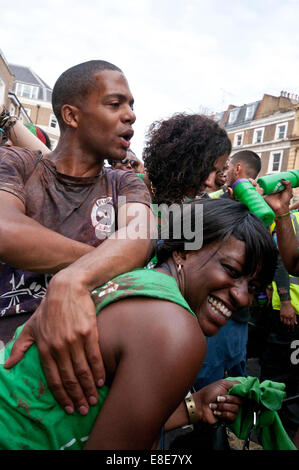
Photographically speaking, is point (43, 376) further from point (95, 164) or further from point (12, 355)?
point (95, 164)

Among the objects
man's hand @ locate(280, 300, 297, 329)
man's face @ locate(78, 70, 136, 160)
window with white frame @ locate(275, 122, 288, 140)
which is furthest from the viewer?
window with white frame @ locate(275, 122, 288, 140)

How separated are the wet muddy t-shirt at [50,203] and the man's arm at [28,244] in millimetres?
122

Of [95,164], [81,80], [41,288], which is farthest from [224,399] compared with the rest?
[81,80]

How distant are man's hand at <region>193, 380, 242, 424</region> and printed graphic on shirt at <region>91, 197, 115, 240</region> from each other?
3.02 ft

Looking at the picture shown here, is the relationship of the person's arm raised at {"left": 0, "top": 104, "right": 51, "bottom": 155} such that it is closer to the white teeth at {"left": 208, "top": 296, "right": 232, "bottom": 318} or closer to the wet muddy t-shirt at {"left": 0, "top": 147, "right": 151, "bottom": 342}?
the wet muddy t-shirt at {"left": 0, "top": 147, "right": 151, "bottom": 342}

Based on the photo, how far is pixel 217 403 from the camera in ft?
5.27

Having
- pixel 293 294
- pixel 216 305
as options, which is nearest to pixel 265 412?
pixel 216 305

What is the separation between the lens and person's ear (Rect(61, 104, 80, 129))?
1.70 metres

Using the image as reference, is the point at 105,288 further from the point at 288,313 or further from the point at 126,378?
the point at 288,313

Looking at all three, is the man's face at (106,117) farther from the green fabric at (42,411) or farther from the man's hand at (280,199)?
the man's hand at (280,199)

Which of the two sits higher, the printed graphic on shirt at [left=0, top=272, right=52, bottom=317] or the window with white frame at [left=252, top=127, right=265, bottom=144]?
the window with white frame at [left=252, top=127, right=265, bottom=144]

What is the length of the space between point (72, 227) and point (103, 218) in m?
0.15

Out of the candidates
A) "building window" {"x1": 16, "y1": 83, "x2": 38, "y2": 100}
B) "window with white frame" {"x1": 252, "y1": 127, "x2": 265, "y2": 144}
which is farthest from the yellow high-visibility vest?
"building window" {"x1": 16, "y1": 83, "x2": 38, "y2": 100}

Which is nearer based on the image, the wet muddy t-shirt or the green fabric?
the green fabric
